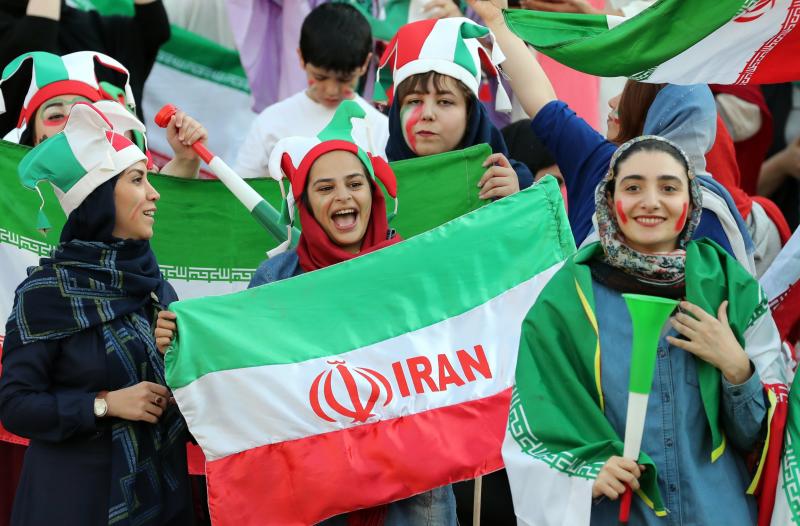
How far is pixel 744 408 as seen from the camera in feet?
13.8

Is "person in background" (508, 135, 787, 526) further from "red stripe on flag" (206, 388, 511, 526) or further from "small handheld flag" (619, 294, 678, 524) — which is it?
"red stripe on flag" (206, 388, 511, 526)

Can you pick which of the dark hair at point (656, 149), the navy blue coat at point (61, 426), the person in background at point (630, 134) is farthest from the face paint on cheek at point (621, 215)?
the navy blue coat at point (61, 426)

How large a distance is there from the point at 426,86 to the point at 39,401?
204 cm

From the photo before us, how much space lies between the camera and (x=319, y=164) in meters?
5.17

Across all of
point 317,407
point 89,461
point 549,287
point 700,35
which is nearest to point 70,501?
point 89,461

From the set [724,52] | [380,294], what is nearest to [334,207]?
[380,294]

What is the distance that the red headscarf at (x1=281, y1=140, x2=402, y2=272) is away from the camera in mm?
5086

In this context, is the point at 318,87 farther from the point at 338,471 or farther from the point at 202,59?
the point at 338,471

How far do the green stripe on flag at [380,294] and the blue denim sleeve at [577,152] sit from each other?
161 mm

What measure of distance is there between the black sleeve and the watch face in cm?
1

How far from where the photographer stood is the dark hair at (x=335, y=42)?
6.95 m

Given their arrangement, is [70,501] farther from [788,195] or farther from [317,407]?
[788,195]

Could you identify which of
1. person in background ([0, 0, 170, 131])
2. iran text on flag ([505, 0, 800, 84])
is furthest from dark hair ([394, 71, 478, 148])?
person in background ([0, 0, 170, 131])

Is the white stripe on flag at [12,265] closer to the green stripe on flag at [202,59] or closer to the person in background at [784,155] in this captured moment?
the green stripe on flag at [202,59]
